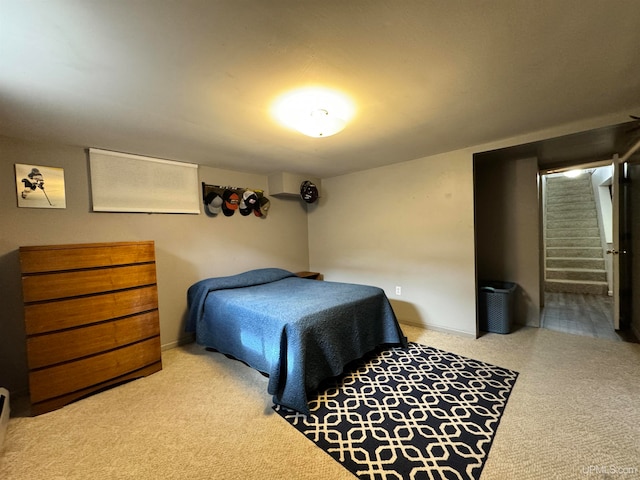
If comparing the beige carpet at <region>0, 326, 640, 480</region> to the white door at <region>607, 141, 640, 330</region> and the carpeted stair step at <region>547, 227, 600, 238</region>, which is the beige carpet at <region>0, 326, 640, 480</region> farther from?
the carpeted stair step at <region>547, 227, 600, 238</region>

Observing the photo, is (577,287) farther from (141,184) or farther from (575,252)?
(141,184)

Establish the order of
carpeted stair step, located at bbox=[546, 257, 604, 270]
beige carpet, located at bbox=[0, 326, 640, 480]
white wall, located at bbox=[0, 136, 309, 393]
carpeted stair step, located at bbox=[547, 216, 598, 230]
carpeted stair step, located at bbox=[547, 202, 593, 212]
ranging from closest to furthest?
1. beige carpet, located at bbox=[0, 326, 640, 480]
2. white wall, located at bbox=[0, 136, 309, 393]
3. carpeted stair step, located at bbox=[546, 257, 604, 270]
4. carpeted stair step, located at bbox=[547, 216, 598, 230]
5. carpeted stair step, located at bbox=[547, 202, 593, 212]

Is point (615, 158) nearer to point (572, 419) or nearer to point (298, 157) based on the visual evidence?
point (572, 419)

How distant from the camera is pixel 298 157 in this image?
3.05 m

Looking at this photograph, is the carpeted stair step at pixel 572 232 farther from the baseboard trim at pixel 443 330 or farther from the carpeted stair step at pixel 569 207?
the baseboard trim at pixel 443 330

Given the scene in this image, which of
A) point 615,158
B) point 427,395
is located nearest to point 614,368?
point 427,395

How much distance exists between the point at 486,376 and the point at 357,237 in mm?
2263

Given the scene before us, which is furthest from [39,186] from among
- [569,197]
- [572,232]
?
[569,197]

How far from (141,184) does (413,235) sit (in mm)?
3238

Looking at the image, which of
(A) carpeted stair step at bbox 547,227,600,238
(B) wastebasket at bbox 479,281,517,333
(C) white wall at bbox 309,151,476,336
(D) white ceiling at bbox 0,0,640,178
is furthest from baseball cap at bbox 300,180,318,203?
(A) carpeted stair step at bbox 547,227,600,238

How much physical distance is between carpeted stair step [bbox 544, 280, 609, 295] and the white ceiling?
3898mm

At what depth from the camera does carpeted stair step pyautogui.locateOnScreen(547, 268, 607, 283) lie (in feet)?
15.1

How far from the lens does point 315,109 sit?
5.81 ft

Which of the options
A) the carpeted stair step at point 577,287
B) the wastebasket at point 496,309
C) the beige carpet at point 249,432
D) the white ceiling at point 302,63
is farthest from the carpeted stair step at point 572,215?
the white ceiling at point 302,63
